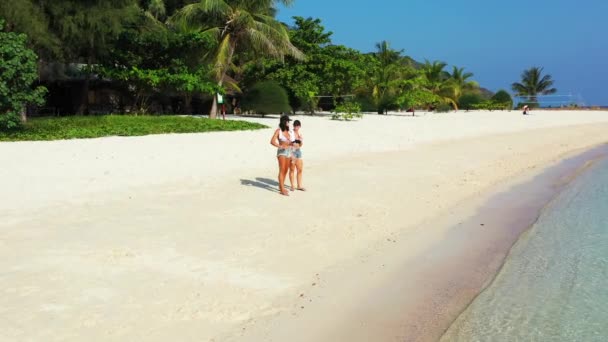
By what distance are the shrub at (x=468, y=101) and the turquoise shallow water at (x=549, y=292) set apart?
49.6 m

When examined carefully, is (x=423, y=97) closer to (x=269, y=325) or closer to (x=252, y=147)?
(x=252, y=147)

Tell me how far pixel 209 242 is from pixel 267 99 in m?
23.8

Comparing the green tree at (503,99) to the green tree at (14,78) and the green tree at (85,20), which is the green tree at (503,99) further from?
the green tree at (14,78)

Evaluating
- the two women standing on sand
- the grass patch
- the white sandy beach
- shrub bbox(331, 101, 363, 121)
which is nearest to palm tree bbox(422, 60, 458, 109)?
shrub bbox(331, 101, 363, 121)

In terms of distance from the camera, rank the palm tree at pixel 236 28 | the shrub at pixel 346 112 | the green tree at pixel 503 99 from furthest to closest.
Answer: the green tree at pixel 503 99, the shrub at pixel 346 112, the palm tree at pixel 236 28

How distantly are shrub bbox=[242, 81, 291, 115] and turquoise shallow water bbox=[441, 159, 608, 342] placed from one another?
22.0m

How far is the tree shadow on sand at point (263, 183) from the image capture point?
10.1 metres

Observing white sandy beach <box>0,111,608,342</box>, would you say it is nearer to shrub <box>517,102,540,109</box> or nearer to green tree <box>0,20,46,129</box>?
green tree <box>0,20,46,129</box>

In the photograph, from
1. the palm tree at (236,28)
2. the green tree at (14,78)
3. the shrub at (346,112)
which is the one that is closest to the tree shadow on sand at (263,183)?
the green tree at (14,78)

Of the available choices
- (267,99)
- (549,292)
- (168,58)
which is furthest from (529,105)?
(549,292)

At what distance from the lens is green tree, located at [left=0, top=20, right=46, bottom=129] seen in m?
16.8

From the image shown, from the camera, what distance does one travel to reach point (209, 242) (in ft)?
21.2

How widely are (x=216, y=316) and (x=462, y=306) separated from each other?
2.21 m

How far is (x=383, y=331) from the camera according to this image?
4.34m
